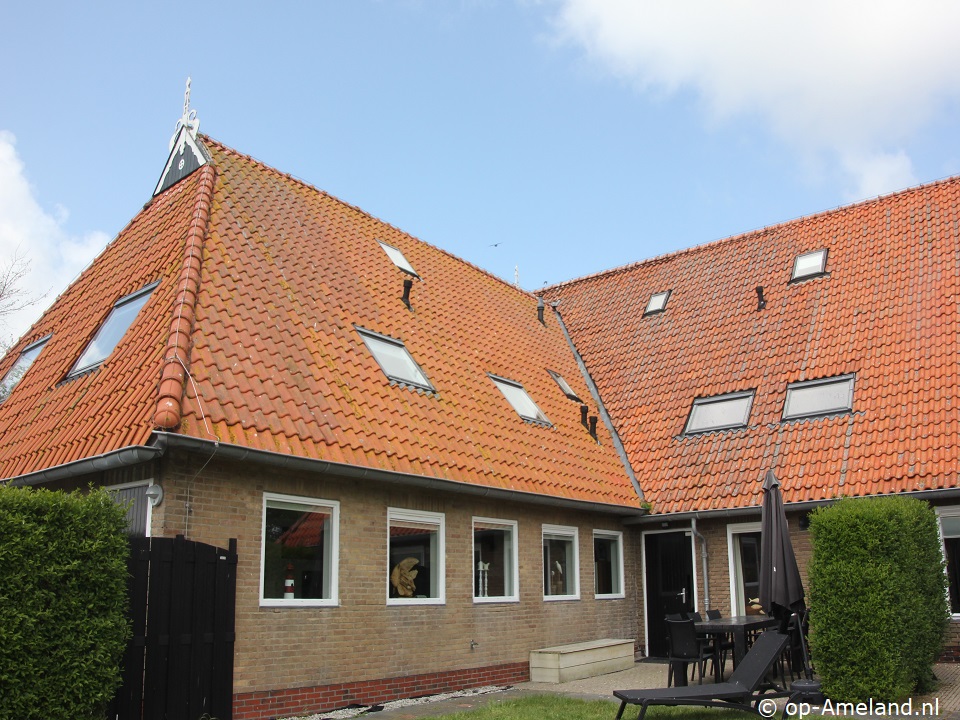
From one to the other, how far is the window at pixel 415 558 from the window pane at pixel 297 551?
3.23 feet

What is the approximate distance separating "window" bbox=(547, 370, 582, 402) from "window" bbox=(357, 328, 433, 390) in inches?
173

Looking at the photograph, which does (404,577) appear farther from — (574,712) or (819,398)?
(819,398)

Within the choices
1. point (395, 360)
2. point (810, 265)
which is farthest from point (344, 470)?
point (810, 265)

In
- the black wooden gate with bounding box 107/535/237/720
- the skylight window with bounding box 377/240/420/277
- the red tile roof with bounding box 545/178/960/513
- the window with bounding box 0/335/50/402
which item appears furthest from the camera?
the skylight window with bounding box 377/240/420/277

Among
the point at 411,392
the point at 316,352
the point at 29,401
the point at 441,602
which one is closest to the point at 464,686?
the point at 441,602

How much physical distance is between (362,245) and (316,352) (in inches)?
184

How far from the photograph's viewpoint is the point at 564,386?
17312mm

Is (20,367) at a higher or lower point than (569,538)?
higher

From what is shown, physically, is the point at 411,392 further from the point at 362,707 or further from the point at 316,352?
the point at 362,707

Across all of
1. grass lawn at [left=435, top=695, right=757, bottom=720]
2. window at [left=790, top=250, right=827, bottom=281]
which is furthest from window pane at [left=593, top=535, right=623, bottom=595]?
window at [left=790, top=250, right=827, bottom=281]

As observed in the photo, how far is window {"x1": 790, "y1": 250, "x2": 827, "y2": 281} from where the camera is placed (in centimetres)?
1752

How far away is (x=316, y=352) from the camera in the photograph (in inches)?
464

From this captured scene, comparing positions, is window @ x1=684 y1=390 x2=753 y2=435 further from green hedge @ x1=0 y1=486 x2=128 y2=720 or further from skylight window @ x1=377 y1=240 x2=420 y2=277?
green hedge @ x1=0 y1=486 x2=128 y2=720

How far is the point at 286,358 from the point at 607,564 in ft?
24.0
